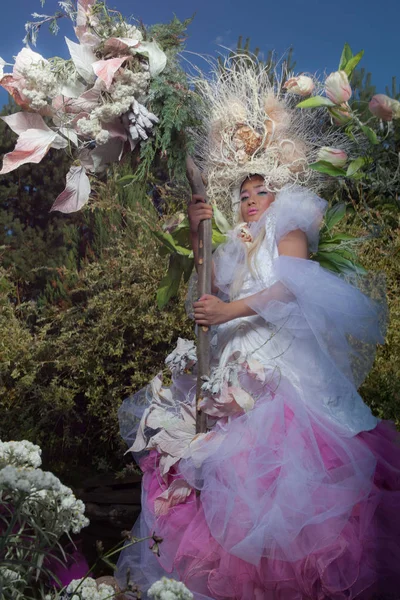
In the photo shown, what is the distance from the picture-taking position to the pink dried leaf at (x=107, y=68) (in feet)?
6.36

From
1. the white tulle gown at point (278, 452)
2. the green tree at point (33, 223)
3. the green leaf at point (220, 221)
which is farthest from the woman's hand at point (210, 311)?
the green tree at point (33, 223)

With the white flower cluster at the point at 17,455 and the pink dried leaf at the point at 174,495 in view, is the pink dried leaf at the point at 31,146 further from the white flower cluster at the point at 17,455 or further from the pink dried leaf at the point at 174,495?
the pink dried leaf at the point at 174,495

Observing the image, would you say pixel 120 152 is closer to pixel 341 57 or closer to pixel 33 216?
pixel 341 57

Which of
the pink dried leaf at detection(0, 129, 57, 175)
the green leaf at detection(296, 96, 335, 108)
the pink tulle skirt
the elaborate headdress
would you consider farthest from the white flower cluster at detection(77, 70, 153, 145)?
the pink tulle skirt

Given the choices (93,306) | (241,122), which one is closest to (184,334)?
(93,306)

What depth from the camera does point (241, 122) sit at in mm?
2350

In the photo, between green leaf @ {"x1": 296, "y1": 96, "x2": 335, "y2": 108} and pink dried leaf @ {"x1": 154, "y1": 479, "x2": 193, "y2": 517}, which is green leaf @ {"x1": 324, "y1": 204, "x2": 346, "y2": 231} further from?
pink dried leaf @ {"x1": 154, "y1": 479, "x2": 193, "y2": 517}

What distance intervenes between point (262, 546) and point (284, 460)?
0.24 metres

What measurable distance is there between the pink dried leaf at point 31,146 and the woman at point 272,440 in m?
0.49

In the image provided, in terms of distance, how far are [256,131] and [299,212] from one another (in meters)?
0.39

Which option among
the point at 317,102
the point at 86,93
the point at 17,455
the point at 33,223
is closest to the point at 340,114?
the point at 317,102

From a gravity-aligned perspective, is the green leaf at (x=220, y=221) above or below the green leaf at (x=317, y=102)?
below

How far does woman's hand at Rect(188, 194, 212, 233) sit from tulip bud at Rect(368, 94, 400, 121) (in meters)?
0.58

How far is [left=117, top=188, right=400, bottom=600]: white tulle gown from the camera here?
71.0 inches
